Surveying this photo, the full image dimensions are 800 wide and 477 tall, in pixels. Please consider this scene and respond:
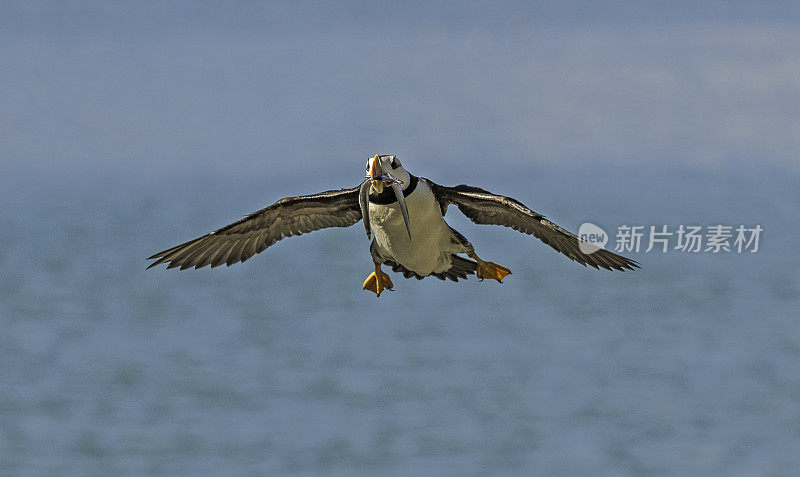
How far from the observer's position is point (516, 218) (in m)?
15.7

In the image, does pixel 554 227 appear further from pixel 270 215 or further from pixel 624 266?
pixel 270 215

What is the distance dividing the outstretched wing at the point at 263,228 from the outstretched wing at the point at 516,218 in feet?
5.73

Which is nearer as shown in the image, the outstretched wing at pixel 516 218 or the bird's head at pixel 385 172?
the bird's head at pixel 385 172

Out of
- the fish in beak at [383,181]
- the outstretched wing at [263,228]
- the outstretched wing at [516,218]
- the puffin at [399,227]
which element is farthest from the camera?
→ the outstretched wing at [263,228]

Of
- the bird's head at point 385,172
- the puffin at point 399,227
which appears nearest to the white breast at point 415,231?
the puffin at point 399,227

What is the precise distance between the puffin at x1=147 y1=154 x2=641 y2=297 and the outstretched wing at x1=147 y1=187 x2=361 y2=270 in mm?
17

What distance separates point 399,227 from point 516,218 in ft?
7.44

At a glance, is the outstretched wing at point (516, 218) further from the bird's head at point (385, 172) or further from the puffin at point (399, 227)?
the bird's head at point (385, 172)

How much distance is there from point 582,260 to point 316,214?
4757 mm

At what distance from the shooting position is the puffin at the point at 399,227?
14242 mm

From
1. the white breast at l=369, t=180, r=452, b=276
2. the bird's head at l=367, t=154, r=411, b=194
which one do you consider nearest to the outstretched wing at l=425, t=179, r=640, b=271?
the white breast at l=369, t=180, r=452, b=276

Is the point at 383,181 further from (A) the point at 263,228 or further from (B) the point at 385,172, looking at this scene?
(A) the point at 263,228

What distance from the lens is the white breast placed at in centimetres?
1438

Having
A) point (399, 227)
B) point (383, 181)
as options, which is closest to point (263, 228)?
point (399, 227)
